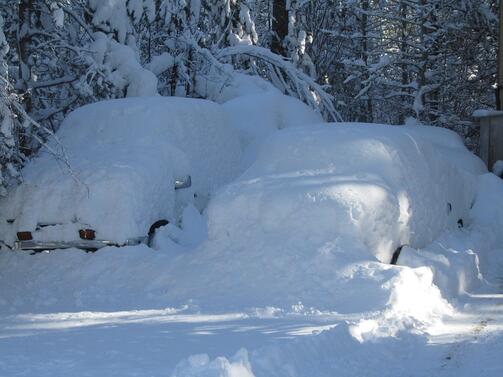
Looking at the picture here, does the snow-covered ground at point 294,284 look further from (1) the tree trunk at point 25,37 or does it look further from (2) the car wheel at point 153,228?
(1) the tree trunk at point 25,37

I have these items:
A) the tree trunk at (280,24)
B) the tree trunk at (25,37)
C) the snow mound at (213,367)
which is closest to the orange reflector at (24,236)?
the tree trunk at (25,37)

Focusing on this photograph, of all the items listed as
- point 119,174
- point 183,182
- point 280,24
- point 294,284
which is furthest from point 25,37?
point 280,24

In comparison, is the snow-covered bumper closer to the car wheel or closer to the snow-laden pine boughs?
the car wheel

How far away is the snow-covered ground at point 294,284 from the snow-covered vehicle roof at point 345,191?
0.07 ft

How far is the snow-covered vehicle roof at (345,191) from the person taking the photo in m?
8.00

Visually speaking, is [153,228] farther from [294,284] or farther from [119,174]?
[294,284]

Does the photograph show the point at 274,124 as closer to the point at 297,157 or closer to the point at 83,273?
the point at 297,157

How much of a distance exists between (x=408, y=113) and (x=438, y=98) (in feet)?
7.87

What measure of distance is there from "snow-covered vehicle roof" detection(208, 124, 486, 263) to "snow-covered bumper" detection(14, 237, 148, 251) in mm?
1007

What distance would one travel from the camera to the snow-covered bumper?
8.68 m

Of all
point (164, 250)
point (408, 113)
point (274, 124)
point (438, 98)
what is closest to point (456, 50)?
point (438, 98)

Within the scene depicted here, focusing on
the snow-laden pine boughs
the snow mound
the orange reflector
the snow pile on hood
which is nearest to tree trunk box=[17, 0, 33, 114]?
the snow pile on hood

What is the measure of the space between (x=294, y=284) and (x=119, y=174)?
8.93ft

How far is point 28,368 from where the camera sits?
201 inches
